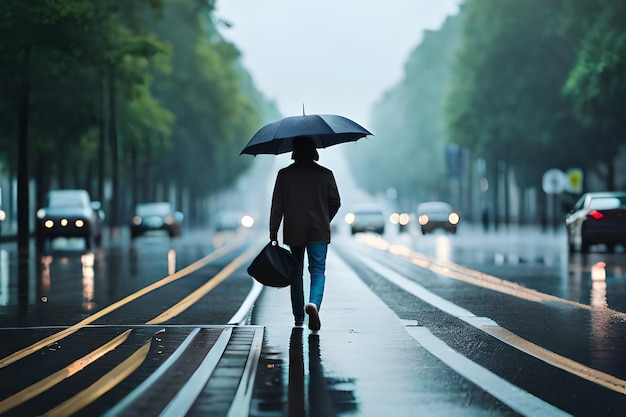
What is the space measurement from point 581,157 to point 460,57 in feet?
39.6

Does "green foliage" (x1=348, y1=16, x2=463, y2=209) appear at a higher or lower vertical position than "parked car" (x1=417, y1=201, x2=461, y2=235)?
higher

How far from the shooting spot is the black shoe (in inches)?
428

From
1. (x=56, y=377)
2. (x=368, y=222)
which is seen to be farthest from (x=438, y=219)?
(x=56, y=377)

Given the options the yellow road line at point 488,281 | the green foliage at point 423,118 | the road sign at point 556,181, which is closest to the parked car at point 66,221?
the yellow road line at point 488,281

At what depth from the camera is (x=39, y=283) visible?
64.0 feet

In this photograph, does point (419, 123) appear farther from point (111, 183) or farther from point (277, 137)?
point (277, 137)

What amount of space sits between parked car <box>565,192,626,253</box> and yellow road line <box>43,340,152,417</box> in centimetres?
2089

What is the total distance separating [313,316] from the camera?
35.8 ft

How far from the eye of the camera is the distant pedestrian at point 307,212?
1116 cm

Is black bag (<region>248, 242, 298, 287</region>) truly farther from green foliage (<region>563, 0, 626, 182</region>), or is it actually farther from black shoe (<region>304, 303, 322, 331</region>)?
green foliage (<region>563, 0, 626, 182</region>)

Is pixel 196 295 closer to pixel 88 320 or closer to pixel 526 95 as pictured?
pixel 88 320

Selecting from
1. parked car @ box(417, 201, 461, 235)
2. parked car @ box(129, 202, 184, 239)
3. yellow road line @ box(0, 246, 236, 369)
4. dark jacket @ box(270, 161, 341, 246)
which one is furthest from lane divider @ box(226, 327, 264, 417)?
parked car @ box(417, 201, 461, 235)

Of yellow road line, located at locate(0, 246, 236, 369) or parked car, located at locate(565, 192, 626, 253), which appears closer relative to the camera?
yellow road line, located at locate(0, 246, 236, 369)

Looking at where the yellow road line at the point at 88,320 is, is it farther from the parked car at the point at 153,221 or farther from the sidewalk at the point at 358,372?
the parked car at the point at 153,221
